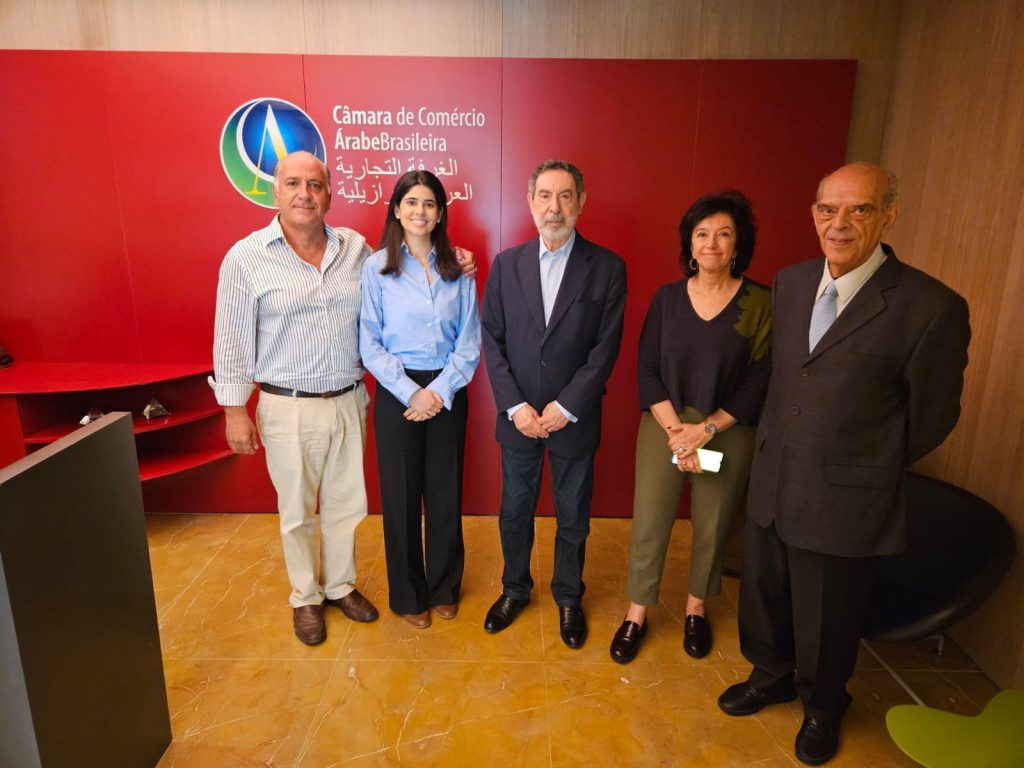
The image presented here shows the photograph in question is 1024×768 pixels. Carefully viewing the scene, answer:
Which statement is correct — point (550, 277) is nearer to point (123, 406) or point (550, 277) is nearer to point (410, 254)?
point (410, 254)

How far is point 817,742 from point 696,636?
24.4 inches

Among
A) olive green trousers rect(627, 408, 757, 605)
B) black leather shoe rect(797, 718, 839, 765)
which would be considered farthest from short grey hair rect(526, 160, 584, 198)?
black leather shoe rect(797, 718, 839, 765)

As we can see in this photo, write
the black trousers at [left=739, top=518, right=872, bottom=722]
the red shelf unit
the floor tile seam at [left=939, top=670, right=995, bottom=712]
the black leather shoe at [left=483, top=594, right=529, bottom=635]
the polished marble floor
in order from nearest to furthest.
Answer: the black trousers at [left=739, top=518, right=872, bottom=722]
the polished marble floor
the floor tile seam at [left=939, top=670, right=995, bottom=712]
the black leather shoe at [left=483, top=594, right=529, bottom=635]
the red shelf unit

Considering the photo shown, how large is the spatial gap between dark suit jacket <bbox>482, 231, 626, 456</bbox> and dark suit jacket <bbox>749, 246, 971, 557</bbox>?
716 millimetres

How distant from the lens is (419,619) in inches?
110

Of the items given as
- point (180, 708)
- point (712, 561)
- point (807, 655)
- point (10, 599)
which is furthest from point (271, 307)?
point (807, 655)

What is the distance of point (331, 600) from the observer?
9.62 ft

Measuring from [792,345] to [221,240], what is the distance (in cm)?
318

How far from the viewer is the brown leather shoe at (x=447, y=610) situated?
9.38ft

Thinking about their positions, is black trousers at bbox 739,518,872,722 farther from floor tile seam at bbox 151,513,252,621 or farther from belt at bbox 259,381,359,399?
floor tile seam at bbox 151,513,252,621

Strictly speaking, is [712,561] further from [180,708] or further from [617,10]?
[617,10]

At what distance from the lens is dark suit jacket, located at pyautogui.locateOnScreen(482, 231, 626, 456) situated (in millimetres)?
2451

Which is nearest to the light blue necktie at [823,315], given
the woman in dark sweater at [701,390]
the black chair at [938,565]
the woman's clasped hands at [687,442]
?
the woman in dark sweater at [701,390]

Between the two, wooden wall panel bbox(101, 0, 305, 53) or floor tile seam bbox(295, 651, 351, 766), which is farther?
wooden wall panel bbox(101, 0, 305, 53)
